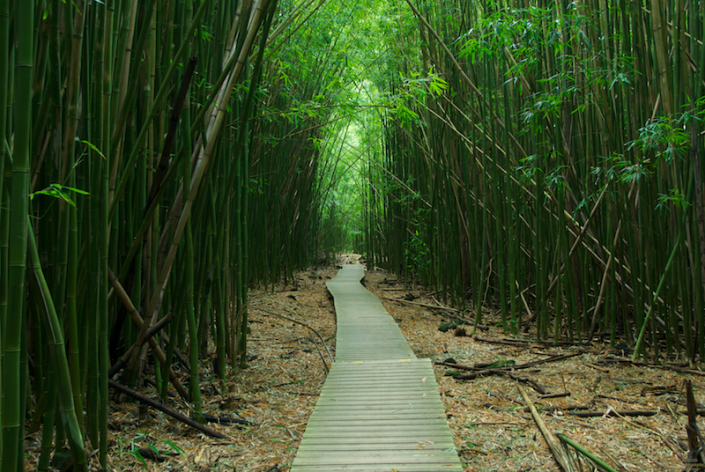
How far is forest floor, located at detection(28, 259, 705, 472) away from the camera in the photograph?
4.30 feet

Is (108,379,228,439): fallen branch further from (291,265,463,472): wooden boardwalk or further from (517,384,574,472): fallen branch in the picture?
(517,384,574,472): fallen branch

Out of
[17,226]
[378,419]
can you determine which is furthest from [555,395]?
[17,226]

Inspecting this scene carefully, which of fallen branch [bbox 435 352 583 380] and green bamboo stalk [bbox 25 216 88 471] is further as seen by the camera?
fallen branch [bbox 435 352 583 380]

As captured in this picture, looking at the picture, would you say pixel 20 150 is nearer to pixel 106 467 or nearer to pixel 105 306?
pixel 105 306

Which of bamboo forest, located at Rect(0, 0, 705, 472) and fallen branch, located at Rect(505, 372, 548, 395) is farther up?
bamboo forest, located at Rect(0, 0, 705, 472)

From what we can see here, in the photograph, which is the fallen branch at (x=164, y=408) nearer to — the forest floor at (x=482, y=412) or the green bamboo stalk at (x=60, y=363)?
the forest floor at (x=482, y=412)

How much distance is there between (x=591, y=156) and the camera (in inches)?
92.4

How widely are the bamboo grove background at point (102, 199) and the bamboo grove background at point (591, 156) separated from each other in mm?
1356

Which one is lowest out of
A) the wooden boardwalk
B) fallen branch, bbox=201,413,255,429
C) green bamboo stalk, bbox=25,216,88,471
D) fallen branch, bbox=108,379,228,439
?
fallen branch, bbox=201,413,255,429

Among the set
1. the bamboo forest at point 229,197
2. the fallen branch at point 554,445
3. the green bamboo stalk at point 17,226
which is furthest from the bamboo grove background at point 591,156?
the green bamboo stalk at point 17,226

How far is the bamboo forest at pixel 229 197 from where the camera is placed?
100 centimetres

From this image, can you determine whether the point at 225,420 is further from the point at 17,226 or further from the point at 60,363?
the point at 17,226

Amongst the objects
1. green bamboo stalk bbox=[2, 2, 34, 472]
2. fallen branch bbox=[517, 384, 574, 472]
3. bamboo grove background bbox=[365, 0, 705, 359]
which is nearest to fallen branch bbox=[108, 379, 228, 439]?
green bamboo stalk bbox=[2, 2, 34, 472]

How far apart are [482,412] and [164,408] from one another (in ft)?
3.46
